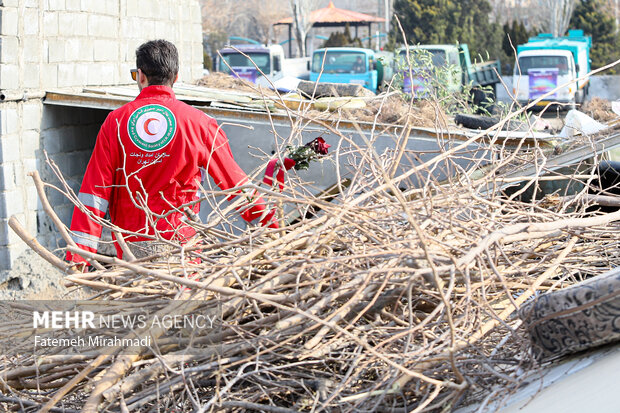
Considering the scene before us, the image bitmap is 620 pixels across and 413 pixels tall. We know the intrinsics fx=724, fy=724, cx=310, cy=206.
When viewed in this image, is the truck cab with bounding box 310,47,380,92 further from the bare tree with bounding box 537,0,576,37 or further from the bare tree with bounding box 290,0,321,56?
the bare tree with bounding box 537,0,576,37

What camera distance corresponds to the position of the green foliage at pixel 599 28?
27609 mm

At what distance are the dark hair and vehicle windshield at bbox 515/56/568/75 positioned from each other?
720 inches

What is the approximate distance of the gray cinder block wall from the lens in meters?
6.20

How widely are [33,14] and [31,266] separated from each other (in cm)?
223

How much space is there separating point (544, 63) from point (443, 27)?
8.42 metres

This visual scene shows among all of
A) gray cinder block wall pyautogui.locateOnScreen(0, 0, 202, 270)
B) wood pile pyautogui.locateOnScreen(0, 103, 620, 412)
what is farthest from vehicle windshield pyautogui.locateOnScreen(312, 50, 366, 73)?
wood pile pyautogui.locateOnScreen(0, 103, 620, 412)

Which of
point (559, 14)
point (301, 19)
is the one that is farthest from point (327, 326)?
point (559, 14)

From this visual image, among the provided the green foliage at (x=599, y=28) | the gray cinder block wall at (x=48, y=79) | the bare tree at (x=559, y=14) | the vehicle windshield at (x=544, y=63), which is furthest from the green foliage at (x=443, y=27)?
the gray cinder block wall at (x=48, y=79)

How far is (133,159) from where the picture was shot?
348cm

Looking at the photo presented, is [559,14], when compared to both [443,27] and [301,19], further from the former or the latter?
[301,19]

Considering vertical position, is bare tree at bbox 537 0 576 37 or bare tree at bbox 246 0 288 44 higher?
bare tree at bbox 246 0 288 44

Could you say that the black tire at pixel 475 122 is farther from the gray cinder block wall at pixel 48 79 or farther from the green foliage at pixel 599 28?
the green foliage at pixel 599 28

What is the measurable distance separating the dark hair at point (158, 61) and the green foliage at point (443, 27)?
25.4 m

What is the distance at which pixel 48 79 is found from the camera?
665cm
